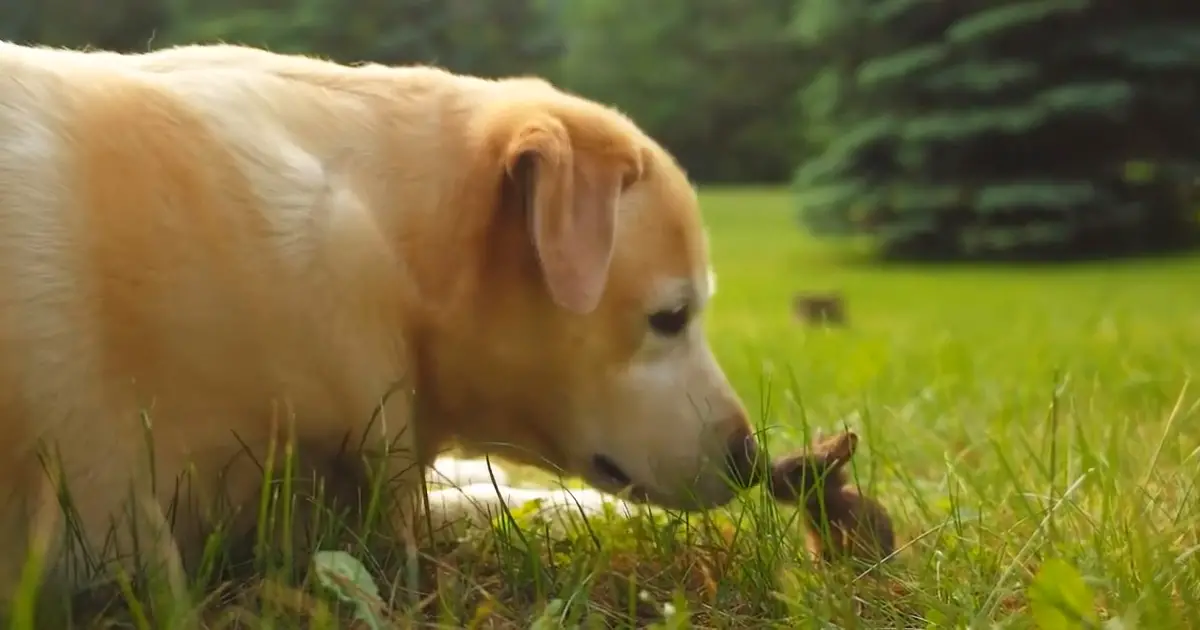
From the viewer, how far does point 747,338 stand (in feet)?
14.4

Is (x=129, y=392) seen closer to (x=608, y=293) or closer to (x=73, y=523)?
(x=73, y=523)

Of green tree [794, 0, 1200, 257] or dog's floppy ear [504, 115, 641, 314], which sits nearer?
dog's floppy ear [504, 115, 641, 314]

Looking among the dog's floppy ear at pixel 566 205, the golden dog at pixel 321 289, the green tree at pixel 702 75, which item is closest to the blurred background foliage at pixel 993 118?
the golden dog at pixel 321 289

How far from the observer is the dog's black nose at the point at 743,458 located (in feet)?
5.58

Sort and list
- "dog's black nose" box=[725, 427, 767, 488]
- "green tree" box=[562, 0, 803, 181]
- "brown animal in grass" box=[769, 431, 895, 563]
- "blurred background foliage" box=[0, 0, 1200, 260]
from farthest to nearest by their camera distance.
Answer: "green tree" box=[562, 0, 803, 181], "blurred background foliage" box=[0, 0, 1200, 260], "dog's black nose" box=[725, 427, 767, 488], "brown animal in grass" box=[769, 431, 895, 563]

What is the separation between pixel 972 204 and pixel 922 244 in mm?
561

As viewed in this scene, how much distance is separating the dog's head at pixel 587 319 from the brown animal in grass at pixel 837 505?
0.10m

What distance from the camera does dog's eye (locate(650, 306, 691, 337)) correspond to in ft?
5.65

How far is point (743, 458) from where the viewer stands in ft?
5.78

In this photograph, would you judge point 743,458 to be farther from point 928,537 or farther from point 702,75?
point 702,75

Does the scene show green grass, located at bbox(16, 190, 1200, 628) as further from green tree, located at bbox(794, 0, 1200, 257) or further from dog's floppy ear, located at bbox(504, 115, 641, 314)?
green tree, located at bbox(794, 0, 1200, 257)

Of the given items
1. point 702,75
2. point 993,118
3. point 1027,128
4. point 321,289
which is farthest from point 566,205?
point 702,75

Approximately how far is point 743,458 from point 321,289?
26.7 inches

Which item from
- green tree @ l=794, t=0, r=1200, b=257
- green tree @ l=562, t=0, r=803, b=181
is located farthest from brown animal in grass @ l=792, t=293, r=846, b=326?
green tree @ l=562, t=0, r=803, b=181
